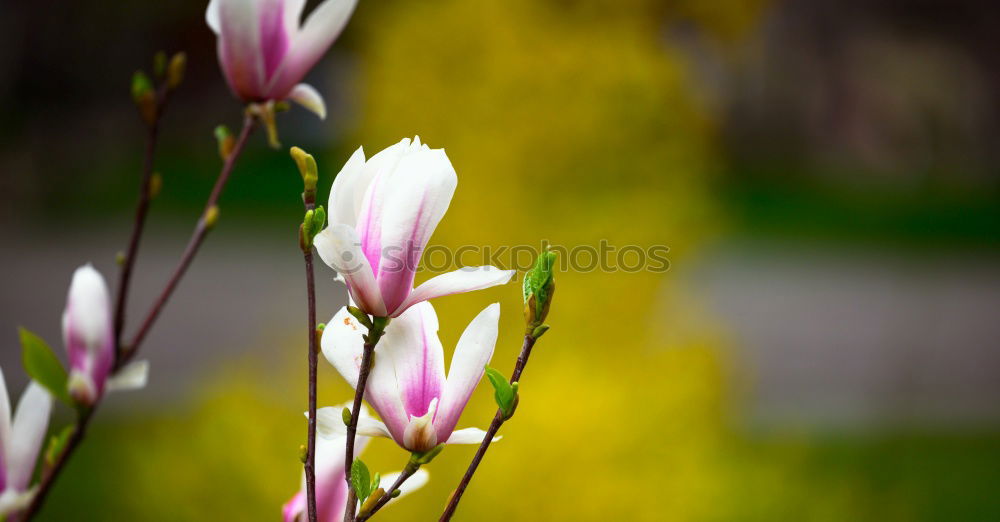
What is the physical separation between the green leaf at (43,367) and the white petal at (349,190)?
14cm

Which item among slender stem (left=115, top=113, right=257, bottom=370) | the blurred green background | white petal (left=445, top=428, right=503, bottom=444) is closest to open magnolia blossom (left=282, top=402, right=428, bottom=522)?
white petal (left=445, top=428, right=503, bottom=444)

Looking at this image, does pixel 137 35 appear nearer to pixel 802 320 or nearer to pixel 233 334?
pixel 233 334

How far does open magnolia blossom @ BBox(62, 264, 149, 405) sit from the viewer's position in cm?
37

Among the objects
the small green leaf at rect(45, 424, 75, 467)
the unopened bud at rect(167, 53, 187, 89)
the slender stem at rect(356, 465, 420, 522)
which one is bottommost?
the small green leaf at rect(45, 424, 75, 467)

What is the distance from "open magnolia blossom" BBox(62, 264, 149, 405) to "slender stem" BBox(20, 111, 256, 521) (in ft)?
0.04

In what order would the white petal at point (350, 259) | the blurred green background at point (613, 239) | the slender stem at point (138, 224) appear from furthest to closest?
the blurred green background at point (613, 239)
the slender stem at point (138, 224)
the white petal at point (350, 259)

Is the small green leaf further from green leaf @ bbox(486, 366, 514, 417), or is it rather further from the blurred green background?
the blurred green background

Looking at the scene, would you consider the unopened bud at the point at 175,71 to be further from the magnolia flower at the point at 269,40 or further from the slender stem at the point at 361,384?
the slender stem at the point at 361,384

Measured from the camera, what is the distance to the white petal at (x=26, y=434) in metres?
0.39

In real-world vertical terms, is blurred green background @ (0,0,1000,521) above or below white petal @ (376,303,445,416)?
below

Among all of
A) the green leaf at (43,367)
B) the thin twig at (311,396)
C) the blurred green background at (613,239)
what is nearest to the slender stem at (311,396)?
the thin twig at (311,396)

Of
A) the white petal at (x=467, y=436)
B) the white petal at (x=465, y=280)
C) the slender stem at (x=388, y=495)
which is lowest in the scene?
the slender stem at (x=388, y=495)

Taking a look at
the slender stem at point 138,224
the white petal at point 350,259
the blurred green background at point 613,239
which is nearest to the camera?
the white petal at point 350,259

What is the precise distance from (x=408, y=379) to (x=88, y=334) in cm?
13
